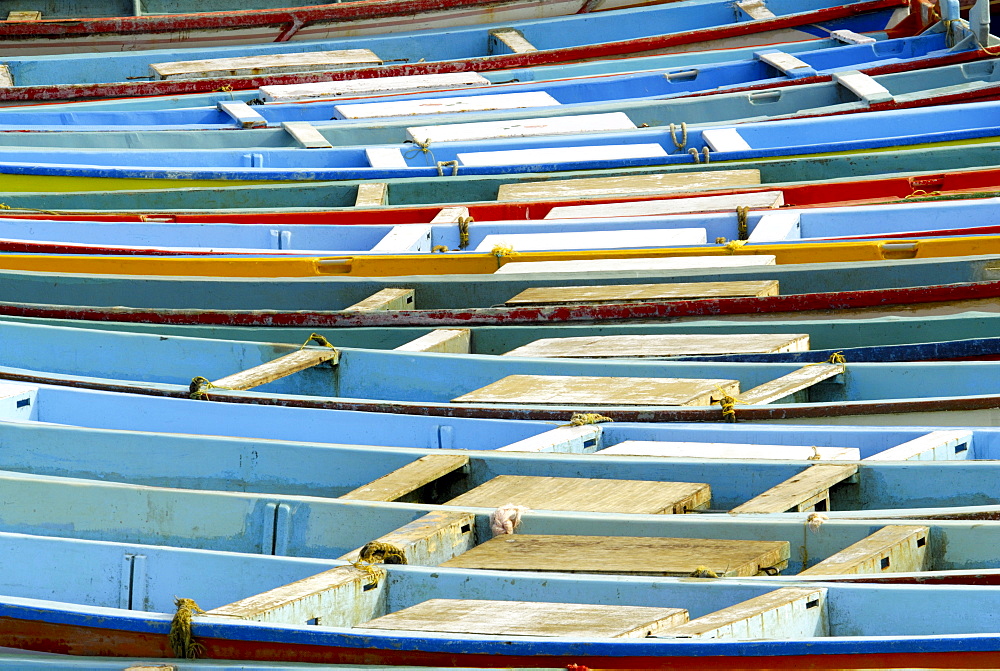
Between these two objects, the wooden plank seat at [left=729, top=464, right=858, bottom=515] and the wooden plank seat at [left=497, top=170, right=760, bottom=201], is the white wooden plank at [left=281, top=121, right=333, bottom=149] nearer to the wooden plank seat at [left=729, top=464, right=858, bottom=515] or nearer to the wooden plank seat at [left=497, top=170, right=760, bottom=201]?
the wooden plank seat at [left=497, top=170, right=760, bottom=201]

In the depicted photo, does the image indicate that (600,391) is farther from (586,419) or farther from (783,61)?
(783,61)

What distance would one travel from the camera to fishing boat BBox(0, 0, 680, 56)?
1357 centimetres

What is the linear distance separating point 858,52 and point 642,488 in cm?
773

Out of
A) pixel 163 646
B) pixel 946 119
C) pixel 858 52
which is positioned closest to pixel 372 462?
pixel 163 646

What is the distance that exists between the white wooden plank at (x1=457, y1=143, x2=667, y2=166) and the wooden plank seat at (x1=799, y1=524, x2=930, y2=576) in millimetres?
5204

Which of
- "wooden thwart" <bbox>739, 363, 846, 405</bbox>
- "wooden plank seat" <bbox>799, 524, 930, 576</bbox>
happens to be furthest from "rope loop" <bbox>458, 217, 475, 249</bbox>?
"wooden plank seat" <bbox>799, 524, 930, 576</bbox>

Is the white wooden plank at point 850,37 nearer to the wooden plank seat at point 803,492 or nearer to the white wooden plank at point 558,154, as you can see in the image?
the white wooden plank at point 558,154

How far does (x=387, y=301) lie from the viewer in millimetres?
7695

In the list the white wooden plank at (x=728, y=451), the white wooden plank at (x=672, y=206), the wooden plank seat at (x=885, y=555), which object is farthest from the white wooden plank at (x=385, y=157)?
the wooden plank seat at (x=885, y=555)

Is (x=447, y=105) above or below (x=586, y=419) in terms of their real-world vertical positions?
above

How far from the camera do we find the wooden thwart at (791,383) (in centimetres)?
616

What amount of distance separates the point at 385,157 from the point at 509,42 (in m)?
3.58

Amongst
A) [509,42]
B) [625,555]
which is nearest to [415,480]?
[625,555]

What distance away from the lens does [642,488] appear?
17.6 feet
